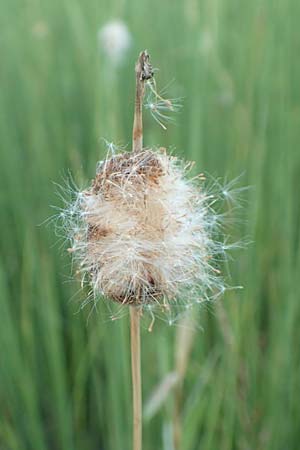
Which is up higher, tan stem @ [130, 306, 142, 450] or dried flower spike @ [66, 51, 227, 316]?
dried flower spike @ [66, 51, 227, 316]

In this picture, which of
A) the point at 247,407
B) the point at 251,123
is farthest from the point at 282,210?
the point at 247,407

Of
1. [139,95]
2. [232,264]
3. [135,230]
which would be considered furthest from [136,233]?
[232,264]

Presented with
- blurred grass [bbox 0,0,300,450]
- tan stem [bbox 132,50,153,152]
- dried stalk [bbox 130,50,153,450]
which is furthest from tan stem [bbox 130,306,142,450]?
blurred grass [bbox 0,0,300,450]

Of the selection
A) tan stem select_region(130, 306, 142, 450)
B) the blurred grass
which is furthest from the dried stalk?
the blurred grass

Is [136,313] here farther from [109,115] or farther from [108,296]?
[109,115]

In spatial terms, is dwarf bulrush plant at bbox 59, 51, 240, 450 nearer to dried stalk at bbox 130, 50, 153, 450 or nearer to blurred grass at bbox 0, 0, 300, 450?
dried stalk at bbox 130, 50, 153, 450

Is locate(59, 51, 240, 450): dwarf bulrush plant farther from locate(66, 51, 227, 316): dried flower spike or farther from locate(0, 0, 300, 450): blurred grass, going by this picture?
locate(0, 0, 300, 450): blurred grass

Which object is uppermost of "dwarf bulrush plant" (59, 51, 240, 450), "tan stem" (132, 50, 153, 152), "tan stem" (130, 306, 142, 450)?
"tan stem" (132, 50, 153, 152)

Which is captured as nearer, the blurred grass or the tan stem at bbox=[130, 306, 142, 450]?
the tan stem at bbox=[130, 306, 142, 450]
